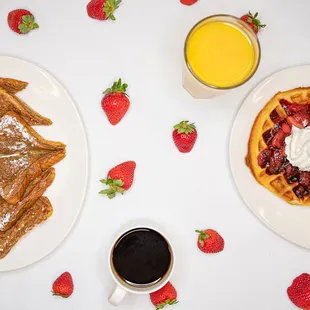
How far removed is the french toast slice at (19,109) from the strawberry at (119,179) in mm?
305

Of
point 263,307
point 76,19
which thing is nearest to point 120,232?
point 263,307

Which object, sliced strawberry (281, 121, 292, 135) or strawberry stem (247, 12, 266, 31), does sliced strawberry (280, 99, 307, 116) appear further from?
strawberry stem (247, 12, 266, 31)

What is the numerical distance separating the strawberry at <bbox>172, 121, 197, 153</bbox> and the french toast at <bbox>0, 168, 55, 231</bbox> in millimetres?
484

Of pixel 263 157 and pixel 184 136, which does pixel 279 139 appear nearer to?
pixel 263 157

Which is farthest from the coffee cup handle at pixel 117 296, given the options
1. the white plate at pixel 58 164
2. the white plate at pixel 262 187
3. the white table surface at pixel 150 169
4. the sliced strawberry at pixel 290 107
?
the sliced strawberry at pixel 290 107

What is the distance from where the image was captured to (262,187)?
183cm

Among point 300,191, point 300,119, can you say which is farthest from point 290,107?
point 300,191

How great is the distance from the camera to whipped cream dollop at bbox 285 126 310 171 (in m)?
1.75

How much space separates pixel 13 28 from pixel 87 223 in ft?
2.66

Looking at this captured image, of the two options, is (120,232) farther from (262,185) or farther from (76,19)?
(76,19)

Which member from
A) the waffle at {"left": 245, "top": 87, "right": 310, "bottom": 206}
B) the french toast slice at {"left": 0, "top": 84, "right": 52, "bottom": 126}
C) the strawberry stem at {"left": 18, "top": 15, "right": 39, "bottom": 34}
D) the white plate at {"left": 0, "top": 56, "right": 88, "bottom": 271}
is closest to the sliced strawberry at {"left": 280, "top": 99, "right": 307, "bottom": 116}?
the waffle at {"left": 245, "top": 87, "right": 310, "bottom": 206}

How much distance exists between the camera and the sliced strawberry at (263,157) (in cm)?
179

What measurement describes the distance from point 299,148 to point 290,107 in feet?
0.54

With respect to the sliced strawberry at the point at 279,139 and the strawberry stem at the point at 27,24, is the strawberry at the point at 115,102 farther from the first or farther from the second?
the sliced strawberry at the point at 279,139
